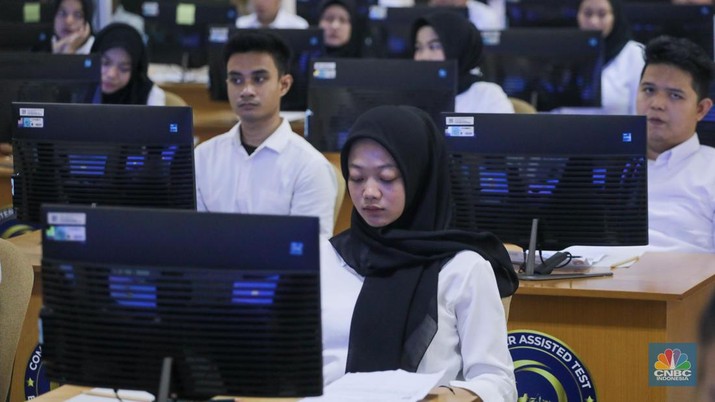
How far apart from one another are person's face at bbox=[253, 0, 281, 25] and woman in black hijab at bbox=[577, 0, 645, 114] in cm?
246

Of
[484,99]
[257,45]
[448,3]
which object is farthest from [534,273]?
[448,3]

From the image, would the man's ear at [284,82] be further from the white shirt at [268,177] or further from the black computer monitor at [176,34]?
the black computer monitor at [176,34]

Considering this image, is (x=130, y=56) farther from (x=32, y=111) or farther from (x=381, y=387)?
(x=381, y=387)

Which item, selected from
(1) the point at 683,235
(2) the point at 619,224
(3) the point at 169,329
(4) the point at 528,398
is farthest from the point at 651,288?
(3) the point at 169,329

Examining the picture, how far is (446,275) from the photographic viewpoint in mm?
2334

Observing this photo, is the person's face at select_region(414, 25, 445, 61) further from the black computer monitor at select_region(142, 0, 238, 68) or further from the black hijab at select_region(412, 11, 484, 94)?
the black computer monitor at select_region(142, 0, 238, 68)

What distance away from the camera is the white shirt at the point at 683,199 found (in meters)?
3.74

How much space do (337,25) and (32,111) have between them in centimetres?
476

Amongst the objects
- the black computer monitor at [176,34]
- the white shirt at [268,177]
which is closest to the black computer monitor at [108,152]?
the white shirt at [268,177]

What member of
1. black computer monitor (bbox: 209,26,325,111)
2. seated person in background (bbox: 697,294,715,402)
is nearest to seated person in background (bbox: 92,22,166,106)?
black computer monitor (bbox: 209,26,325,111)

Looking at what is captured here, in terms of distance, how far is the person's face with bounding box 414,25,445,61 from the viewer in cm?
554

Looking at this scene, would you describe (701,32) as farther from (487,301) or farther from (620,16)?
(487,301)

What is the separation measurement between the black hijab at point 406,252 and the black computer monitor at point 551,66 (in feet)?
9.93

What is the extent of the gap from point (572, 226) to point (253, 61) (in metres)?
1.52
